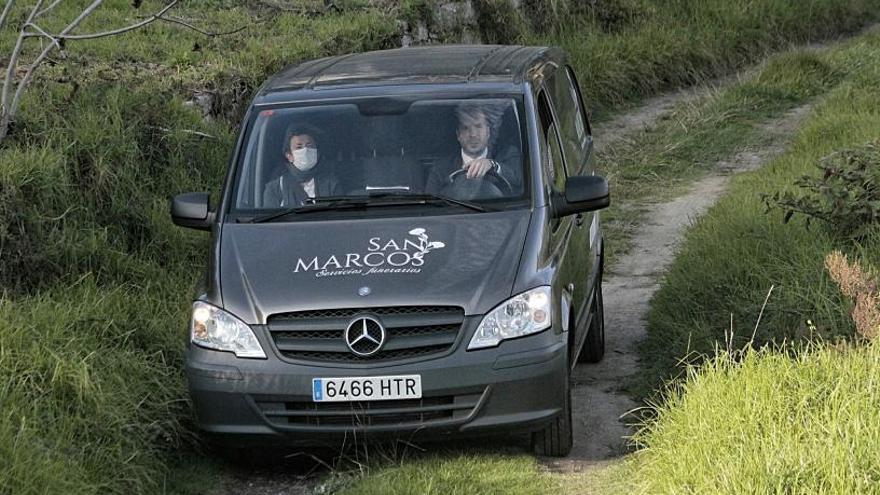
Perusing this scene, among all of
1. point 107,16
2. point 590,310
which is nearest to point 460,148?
point 590,310

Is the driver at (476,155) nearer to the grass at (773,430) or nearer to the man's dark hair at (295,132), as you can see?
the man's dark hair at (295,132)

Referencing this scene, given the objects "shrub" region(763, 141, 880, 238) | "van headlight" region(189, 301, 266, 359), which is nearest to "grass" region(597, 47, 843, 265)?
"shrub" region(763, 141, 880, 238)

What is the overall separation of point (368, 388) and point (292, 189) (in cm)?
128

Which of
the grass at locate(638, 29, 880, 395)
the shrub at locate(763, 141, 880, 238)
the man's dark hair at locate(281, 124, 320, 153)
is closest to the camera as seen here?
the man's dark hair at locate(281, 124, 320, 153)

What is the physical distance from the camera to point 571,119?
8.77 meters

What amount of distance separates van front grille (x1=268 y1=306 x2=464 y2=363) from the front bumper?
50 millimetres

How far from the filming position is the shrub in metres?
8.47

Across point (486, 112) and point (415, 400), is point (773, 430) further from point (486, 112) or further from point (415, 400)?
point (486, 112)

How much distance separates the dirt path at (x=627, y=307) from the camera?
6957 millimetres

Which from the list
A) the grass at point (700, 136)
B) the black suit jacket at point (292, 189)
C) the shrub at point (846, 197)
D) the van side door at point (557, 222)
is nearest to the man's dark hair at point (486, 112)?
the van side door at point (557, 222)

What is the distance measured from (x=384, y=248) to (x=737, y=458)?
190 centimetres

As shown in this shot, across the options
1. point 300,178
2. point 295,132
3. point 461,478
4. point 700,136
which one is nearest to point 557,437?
point 461,478

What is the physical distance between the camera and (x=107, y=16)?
13508 millimetres

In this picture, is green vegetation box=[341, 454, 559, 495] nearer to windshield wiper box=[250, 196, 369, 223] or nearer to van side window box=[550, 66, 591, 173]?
windshield wiper box=[250, 196, 369, 223]
